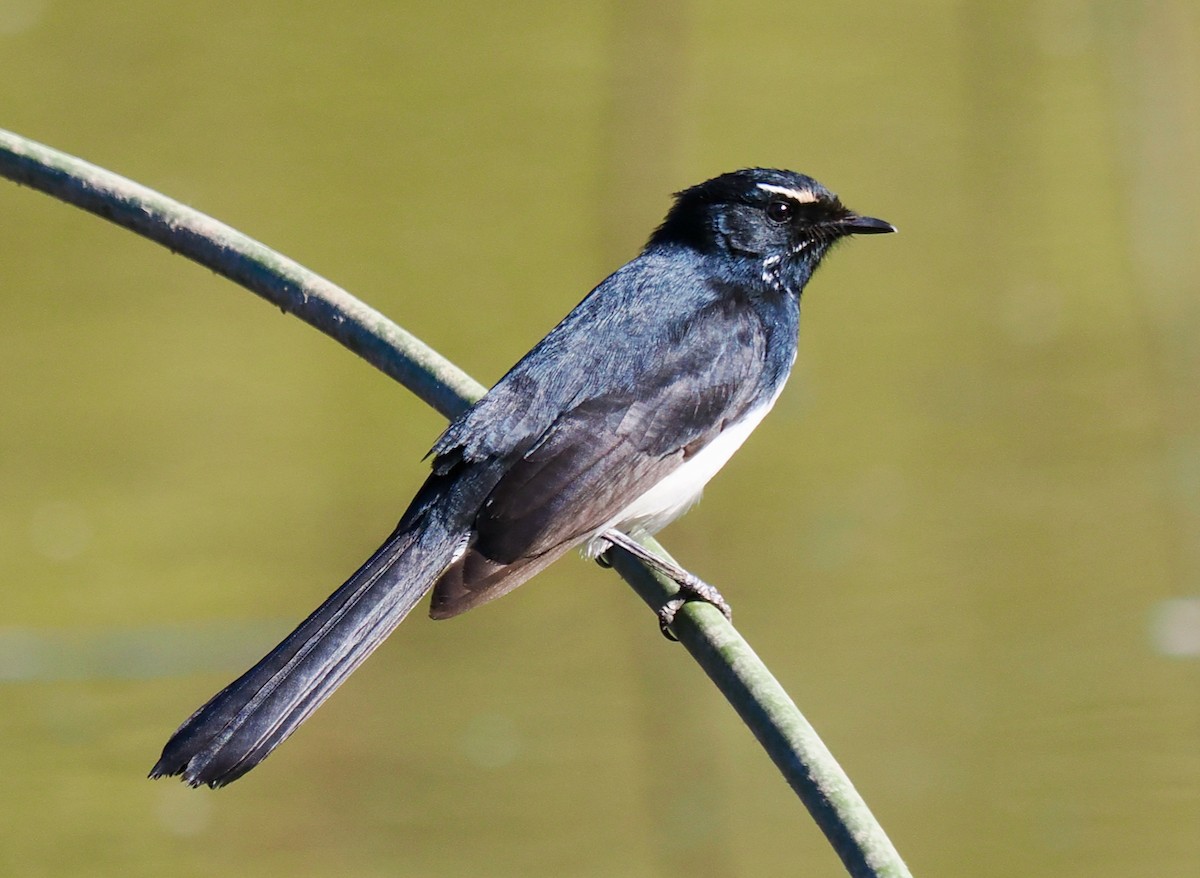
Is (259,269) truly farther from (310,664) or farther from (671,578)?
(671,578)

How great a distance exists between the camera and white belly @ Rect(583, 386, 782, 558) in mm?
2578

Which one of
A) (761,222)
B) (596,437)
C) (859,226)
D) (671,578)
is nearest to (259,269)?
(596,437)

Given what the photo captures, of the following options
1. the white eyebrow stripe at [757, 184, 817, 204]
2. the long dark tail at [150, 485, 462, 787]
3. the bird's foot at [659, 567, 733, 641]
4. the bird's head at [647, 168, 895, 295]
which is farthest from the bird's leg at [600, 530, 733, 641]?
the white eyebrow stripe at [757, 184, 817, 204]

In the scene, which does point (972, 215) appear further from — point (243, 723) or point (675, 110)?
point (243, 723)

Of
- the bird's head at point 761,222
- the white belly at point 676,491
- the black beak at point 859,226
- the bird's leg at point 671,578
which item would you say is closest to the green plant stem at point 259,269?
the bird's leg at point 671,578

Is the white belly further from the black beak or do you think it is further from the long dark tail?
the black beak

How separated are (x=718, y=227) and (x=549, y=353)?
1.70 ft

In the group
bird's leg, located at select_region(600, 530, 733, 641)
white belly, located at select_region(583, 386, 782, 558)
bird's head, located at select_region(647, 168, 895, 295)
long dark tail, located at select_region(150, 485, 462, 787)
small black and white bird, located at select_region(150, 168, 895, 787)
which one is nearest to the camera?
long dark tail, located at select_region(150, 485, 462, 787)

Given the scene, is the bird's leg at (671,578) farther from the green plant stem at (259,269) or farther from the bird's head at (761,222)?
the bird's head at (761,222)

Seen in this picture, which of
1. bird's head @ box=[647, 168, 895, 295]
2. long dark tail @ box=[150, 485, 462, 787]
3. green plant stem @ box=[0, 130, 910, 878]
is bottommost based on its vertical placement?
long dark tail @ box=[150, 485, 462, 787]


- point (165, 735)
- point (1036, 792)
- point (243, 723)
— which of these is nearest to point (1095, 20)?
point (1036, 792)

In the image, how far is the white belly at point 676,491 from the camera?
2.58 metres

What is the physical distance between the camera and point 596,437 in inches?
98.3

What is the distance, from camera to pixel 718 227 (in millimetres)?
2949
